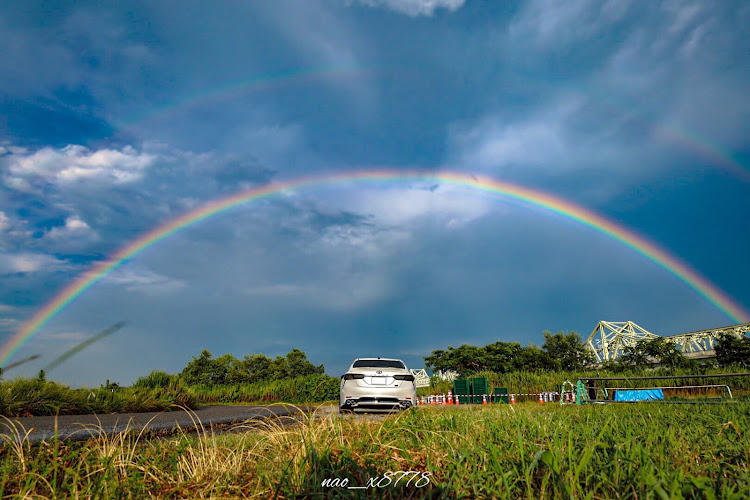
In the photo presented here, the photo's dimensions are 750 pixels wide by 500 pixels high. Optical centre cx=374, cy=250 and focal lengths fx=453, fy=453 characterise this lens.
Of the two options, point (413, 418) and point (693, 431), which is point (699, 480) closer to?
point (693, 431)

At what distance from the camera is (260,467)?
2961 mm

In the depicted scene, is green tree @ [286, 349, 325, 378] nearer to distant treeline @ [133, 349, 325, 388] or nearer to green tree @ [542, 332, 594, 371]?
distant treeline @ [133, 349, 325, 388]

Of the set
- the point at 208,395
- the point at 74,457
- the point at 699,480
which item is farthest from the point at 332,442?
the point at 208,395

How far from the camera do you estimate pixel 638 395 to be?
1441 centimetres

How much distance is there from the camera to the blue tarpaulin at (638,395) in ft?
46.9

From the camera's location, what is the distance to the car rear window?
485 inches

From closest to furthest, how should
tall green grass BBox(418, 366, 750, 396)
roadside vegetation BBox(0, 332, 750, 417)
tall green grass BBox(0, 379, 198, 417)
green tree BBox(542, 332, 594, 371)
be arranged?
tall green grass BBox(0, 379, 198, 417)
roadside vegetation BBox(0, 332, 750, 417)
tall green grass BBox(418, 366, 750, 396)
green tree BBox(542, 332, 594, 371)

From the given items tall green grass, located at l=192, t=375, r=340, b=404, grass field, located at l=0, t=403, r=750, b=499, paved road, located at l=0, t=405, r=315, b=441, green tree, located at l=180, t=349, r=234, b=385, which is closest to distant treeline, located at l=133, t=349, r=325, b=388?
green tree, located at l=180, t=349, r=234, b=385

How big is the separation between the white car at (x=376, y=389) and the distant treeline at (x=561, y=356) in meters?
20.2

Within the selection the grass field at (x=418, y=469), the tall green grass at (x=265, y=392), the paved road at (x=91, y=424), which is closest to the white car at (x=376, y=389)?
the paved road at (x=91, y=424)

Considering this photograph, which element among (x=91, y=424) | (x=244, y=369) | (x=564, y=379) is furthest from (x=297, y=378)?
(x=91, y=424)

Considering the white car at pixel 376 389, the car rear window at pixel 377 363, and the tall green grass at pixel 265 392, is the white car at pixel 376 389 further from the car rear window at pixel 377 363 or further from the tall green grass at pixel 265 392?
the tall green grass at pixel 265 392

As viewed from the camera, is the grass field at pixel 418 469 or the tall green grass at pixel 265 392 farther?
the tall green grass at pixel 265 392

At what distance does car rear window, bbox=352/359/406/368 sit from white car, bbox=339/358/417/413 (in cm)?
89
